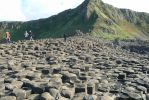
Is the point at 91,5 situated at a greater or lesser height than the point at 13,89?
greater

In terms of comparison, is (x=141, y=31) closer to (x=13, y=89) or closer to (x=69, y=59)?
(x=69, y=59)

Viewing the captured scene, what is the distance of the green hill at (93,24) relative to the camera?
110312 mm

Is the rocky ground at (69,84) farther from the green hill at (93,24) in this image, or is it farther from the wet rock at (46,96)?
the green hill at (93,24)

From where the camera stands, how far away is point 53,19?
5655 inches

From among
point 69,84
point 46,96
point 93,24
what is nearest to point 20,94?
point 46,96

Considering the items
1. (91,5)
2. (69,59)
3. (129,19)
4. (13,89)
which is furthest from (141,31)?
(13,89)

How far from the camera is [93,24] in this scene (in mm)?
111500

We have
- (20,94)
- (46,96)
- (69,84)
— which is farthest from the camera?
(69,84)

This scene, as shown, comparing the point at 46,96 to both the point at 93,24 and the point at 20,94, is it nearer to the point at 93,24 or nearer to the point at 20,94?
the point at 20,94

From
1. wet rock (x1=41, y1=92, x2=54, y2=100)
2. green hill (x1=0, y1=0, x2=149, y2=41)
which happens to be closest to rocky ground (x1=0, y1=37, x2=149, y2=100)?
wet rock (x1=41, y1=92, x2=54, y2=100)

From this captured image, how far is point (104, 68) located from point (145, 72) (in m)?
2.28

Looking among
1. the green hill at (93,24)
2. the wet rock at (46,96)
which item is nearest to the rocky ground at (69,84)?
the wet rock at (46,96)

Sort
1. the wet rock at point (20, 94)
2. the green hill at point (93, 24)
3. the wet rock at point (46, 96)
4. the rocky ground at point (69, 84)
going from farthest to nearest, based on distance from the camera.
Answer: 1. the green hill at point (93, 24)
2. the rocky ground at point (69, 84)
3. the wet rock at point (20, 94)
4. the wet rock at point (46, 96)

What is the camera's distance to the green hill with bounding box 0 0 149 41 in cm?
11031
